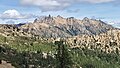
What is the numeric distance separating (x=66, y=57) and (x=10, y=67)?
19544 mm

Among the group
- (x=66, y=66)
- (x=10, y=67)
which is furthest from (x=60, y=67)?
(x=10, y=67)

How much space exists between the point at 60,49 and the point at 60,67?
20.8 ft

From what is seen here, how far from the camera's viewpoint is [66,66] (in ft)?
328

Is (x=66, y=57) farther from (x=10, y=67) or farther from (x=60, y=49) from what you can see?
(x=10, y=67)

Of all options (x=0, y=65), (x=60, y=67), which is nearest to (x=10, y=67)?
(x=0, y=65)

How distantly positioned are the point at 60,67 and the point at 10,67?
57.0ft

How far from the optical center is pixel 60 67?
100562 mm

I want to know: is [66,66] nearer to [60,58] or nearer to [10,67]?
[60,58]

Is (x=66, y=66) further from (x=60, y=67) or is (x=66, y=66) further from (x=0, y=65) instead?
(x=0, y=65)

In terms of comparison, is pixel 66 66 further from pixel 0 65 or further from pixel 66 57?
pixel 0 65

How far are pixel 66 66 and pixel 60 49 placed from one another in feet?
20.9

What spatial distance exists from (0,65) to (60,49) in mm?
21486

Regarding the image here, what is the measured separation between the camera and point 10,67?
3848 inches

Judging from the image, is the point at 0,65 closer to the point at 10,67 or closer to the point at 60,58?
the point at 10,67
